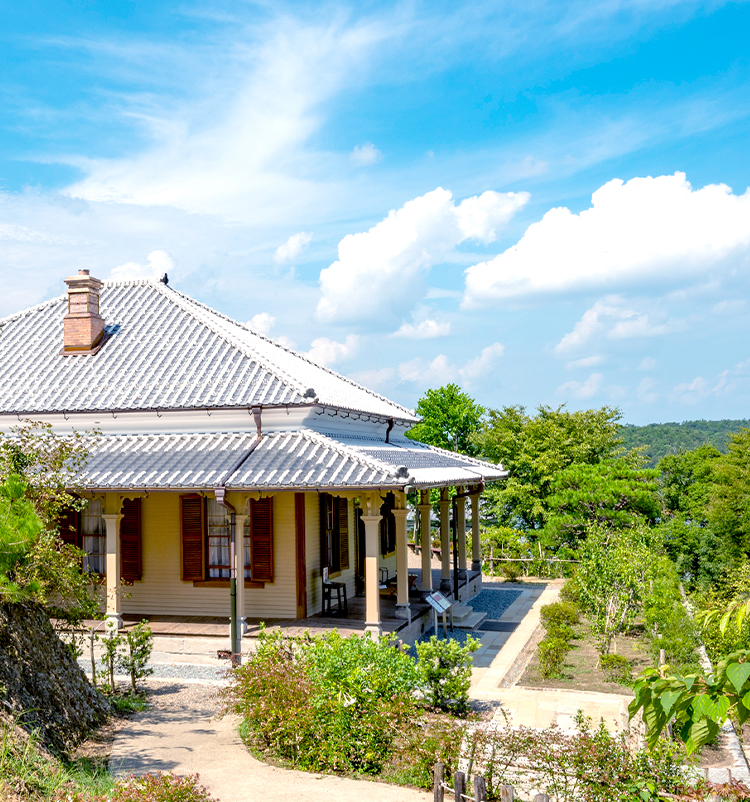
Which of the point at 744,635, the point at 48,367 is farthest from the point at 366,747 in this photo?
the point at 48,367

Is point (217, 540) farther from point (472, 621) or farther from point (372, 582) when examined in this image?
point (472, 621)

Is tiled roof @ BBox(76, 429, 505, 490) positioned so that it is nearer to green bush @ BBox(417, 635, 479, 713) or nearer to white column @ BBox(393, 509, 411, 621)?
white column @ BBox(393, 509, 411, 621)

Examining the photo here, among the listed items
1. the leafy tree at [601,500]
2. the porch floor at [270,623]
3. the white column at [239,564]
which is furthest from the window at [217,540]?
the leafy tree at [601,500]

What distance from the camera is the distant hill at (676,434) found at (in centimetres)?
9700

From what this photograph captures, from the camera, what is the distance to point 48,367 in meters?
18.6

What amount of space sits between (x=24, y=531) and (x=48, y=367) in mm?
11812

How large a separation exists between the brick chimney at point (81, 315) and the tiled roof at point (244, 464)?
3.47 meters

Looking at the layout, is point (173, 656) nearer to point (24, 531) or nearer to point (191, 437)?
point (191, 437)

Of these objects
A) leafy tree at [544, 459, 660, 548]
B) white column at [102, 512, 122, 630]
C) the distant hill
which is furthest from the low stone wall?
the distant hill

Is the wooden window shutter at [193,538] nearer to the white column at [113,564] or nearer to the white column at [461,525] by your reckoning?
the white column at [113,564]

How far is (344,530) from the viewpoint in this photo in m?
18.2

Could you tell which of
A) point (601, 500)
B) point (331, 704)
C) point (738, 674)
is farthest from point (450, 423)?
point (738, 674)

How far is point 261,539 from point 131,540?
119 inches

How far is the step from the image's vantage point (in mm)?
17484
